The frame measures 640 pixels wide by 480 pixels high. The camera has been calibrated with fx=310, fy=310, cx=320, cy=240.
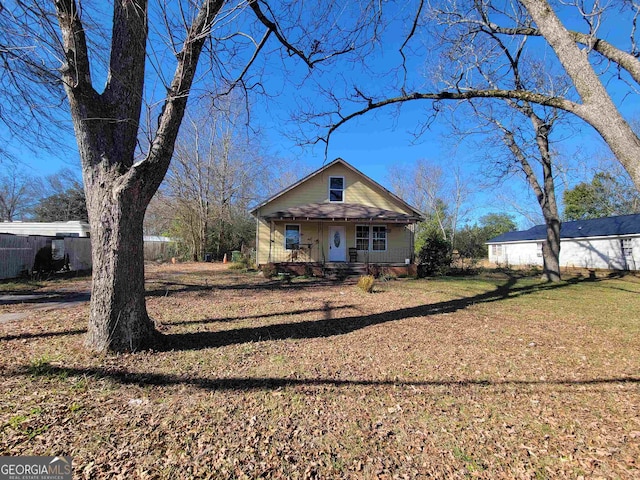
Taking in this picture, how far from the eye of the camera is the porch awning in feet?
48.9

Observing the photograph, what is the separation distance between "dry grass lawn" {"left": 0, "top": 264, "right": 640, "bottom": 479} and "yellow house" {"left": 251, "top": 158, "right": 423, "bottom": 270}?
10.1m

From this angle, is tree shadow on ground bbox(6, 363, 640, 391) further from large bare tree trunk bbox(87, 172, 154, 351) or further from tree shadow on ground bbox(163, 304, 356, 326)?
tree shadow on ground bbox(163, 304, 356, 326)

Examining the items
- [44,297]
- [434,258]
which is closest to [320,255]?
[434,258]

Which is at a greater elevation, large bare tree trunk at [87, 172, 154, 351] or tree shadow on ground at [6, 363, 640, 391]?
large bare tree trunk at [87, 172, 154, 351]

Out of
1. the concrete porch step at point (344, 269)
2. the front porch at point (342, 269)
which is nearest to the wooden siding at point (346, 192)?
the front porch at point (342, 269)

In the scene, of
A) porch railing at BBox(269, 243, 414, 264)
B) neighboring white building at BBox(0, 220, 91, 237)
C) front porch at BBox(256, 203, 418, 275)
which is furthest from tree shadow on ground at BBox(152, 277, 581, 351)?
neighboring white building at BBox(0, 220, 91, 237)

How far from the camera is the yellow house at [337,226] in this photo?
16469mm

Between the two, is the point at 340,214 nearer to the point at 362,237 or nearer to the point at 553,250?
the point at 362,237

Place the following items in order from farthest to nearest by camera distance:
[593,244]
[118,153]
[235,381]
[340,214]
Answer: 1. [593,244]
2. [340,214]
3. [118,153]
4. [235,381]

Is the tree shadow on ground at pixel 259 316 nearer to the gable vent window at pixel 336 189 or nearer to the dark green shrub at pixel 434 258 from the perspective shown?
the dark green shrub at pixel 434 258

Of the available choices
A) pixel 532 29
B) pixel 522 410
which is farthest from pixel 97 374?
pixel 532 29

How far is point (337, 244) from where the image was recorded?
56.1ft

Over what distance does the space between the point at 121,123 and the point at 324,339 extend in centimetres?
450

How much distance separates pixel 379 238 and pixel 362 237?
39.1 inches
